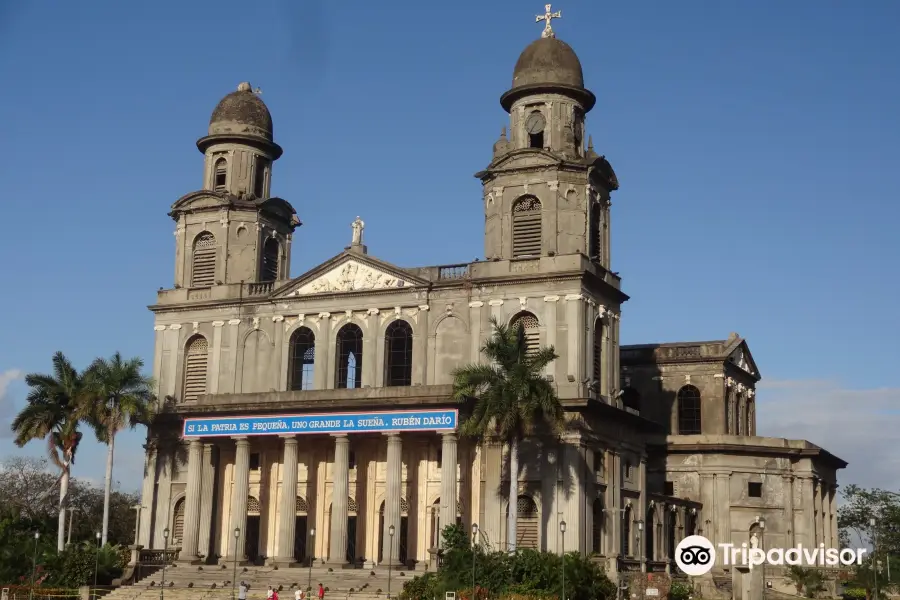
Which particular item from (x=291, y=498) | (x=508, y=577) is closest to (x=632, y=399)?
(x=291, y=498)

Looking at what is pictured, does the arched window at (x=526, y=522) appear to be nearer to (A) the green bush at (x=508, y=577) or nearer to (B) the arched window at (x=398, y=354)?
(A) the green bush at (x=508, y=577)

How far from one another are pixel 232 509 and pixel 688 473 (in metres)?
22.9

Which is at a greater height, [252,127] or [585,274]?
[252,127]

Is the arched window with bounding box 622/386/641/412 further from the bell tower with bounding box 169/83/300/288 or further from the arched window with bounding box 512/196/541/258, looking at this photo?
the bell tower with bounding box 169/83/300/288

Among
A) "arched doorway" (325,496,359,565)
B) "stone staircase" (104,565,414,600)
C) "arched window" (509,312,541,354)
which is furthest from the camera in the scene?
"arched doorway" (325,496,359,565)

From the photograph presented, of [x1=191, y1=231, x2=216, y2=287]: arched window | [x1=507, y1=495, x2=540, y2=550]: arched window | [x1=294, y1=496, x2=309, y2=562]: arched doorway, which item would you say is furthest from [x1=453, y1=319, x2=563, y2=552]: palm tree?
[x1=191, y1=231, x2=216, y2=287]: arched window

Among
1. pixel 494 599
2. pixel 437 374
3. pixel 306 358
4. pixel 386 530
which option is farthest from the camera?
pixel 306 358

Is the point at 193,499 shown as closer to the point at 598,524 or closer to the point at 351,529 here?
the point at 351,529

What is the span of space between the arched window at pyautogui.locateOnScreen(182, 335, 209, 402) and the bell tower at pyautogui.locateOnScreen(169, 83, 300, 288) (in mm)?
2912

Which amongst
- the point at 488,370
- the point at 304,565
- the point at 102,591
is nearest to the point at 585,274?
the point at 488,370

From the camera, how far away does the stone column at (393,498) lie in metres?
49.5

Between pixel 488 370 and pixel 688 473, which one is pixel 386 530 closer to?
pixel 488 370

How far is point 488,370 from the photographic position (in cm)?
4641

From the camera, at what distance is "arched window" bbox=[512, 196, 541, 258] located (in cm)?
5366
